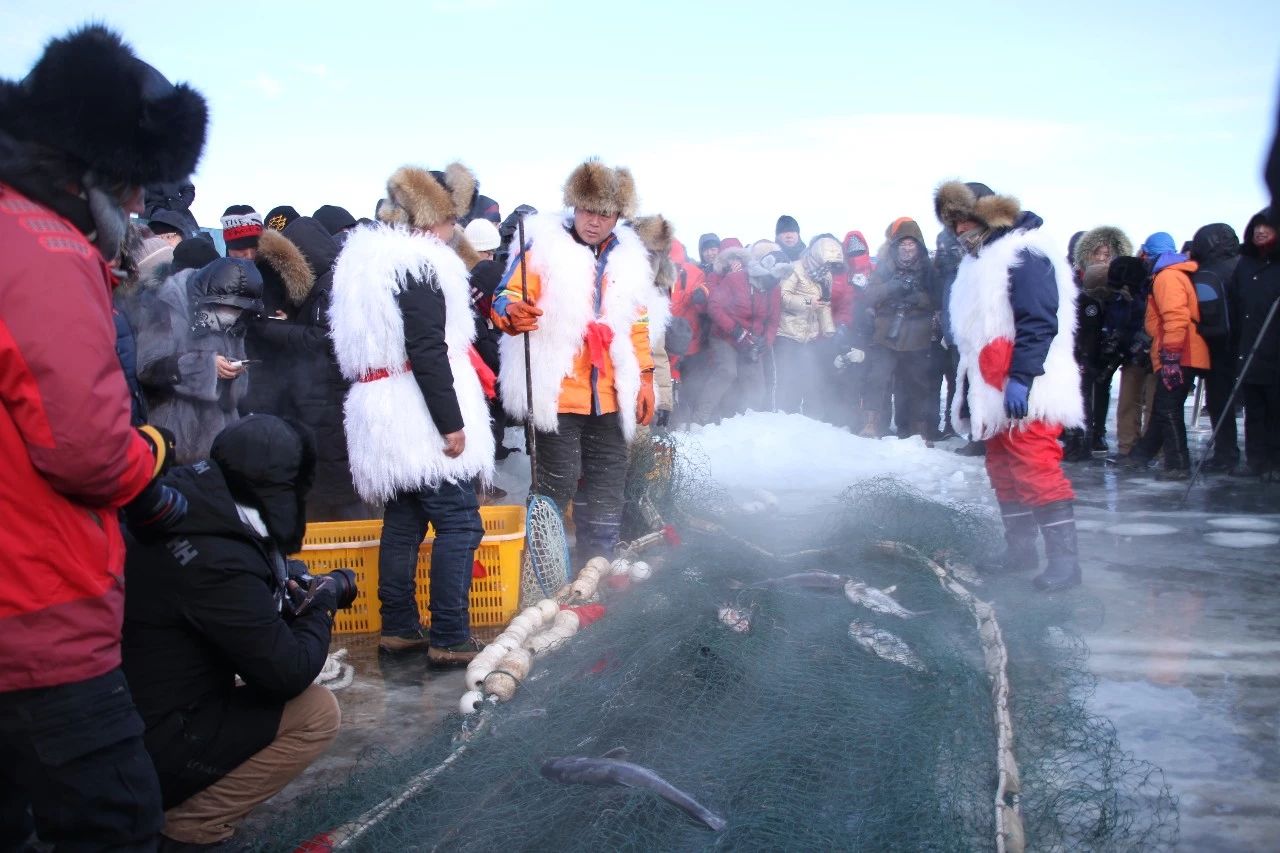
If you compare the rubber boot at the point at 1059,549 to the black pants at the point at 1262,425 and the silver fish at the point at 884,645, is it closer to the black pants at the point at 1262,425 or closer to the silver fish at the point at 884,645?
the silver fish at the point at 884,645

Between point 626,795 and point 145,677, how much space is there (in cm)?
136

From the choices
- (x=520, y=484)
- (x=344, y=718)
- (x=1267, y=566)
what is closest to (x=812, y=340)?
(x=520, y=484)

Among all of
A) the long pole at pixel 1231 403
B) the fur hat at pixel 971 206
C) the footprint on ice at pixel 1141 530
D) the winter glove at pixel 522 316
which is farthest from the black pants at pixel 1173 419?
the winter glove at pixel 522 316

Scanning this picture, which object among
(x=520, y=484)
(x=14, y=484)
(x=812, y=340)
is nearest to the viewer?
(x=14, y=484)

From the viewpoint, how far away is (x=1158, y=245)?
10422 mm

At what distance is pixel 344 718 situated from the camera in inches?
166

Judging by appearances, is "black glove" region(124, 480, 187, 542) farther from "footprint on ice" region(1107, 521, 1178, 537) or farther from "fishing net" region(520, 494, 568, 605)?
"footprint on ice" region(1107, 521, 1178, 537)

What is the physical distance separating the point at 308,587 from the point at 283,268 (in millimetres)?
3270

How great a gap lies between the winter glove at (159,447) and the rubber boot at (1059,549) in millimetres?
4810

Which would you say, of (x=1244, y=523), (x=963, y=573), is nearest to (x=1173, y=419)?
(x=1244, y=523)

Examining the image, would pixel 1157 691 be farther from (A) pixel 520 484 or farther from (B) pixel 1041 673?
(A) pixel 520 484

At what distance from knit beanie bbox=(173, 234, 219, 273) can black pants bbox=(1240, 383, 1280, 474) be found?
8747 millimetres

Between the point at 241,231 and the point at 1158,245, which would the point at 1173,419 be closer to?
the point at 1158,245

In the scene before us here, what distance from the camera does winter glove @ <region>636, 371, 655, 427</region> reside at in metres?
6.07
